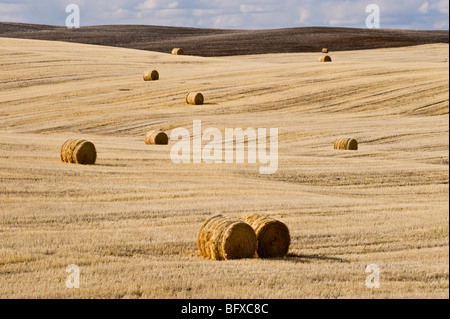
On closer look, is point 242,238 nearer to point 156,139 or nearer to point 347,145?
point 347,145

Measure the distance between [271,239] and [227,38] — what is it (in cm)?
6684

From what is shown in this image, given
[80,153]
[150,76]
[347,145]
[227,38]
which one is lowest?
[80,153]

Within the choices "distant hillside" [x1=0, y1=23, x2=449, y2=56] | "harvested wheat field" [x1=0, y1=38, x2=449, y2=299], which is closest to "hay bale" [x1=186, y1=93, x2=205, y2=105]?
"harvested wheat field" [x1=0, y1=38, x2=449, y2=299]

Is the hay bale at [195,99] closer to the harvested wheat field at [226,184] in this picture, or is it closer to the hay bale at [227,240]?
the harvested wheat field at [226,184]

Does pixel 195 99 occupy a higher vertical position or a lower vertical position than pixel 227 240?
higher

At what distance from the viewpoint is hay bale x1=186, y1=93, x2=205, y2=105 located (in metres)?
40.7

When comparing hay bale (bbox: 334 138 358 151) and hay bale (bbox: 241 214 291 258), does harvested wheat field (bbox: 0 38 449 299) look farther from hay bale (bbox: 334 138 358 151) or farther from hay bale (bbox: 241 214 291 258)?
hay bale (bbox: 334 138 358 151)

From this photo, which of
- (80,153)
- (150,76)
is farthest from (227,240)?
(150,76)

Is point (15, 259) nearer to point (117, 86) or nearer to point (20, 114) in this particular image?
point (20, 114)

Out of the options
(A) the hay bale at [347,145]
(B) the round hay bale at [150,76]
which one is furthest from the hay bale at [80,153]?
(B) the round hay bale at [150,76]

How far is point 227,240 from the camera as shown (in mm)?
12781

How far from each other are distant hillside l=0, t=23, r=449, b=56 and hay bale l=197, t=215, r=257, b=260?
181 feet

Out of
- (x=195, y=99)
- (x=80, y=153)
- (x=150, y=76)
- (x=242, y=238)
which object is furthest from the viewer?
(x=150, y=76)

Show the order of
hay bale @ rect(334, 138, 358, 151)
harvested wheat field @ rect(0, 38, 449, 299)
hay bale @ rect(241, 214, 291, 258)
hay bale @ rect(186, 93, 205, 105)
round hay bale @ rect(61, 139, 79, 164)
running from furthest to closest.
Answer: hay bale @ rect(186, 93, 205, 105), hay bale @ rect(334, 138, 358, 151), round hay bale @ rect(61, 139, 79, 164), hay bale @ rect(241, 214, 291, 258), harvested wheat field @ rect(0, 38, 449, 299)
